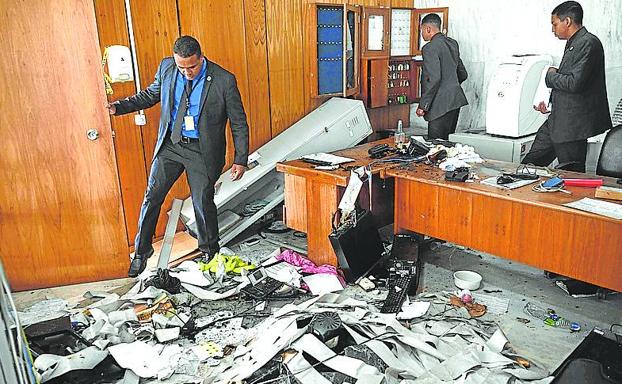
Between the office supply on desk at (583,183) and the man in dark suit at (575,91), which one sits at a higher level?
the man in dark suit at (575,91)

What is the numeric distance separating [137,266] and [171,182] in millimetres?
618

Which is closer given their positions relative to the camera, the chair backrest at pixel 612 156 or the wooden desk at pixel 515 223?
the wooden desk at pixel 515 223

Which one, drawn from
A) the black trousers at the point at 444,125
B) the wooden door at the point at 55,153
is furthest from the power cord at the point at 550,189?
the wooden door at the point at 55,153

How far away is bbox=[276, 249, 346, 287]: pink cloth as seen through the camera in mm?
3309

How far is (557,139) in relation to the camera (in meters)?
3.71

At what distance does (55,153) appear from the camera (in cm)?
308

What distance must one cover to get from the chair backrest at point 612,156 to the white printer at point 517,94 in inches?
46.5

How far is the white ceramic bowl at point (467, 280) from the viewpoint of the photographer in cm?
315

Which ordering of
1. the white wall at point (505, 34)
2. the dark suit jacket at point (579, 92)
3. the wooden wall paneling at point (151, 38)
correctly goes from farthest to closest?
the white wall at point (505, 34)
the wooden wall paneling at point (151, 38)
the dark suit jacket at point (579, 92)

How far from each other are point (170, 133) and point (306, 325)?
1611mm

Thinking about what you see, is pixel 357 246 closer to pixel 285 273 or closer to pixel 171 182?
pixel 285 273

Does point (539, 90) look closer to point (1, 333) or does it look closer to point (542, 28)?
point (542, 28)

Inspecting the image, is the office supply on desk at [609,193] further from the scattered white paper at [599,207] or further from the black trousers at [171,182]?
the black trousers at [171,182]

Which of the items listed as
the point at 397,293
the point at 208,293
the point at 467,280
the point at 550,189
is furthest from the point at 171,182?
the point at 550,189
